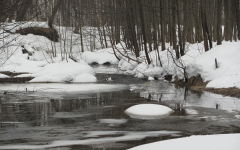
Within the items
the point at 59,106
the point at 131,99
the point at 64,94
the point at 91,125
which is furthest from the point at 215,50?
the point at 91,125

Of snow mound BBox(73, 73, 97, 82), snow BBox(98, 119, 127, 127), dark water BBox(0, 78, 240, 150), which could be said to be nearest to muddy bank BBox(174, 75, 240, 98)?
dark water BBox(0, 78, 240, 150)

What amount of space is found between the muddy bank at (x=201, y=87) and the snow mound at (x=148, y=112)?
157 inches

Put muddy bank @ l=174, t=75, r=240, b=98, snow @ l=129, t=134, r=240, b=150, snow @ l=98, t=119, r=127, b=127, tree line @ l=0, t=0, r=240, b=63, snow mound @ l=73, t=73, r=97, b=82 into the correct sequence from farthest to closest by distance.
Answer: snow mound @ l=73, t=73, r=97, b=82, tree line @ l=0, t=0, r=240, b=63, muddy bank @ l=174, t=75, r=240, b=98, snow @ l=98, t=119, r=127, b=127, snow @ l=129, t=134, r=240, b=150

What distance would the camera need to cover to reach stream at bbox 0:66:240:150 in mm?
6406

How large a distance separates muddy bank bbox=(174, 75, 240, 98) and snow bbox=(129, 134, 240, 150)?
6.56 meters

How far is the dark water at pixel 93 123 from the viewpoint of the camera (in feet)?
20.8

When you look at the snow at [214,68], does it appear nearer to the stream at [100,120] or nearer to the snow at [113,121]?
the stream at [100,120]

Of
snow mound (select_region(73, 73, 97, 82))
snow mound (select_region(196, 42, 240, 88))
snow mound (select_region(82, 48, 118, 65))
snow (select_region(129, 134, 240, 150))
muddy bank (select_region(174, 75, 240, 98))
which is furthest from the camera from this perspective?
snow mound (select_region(82, 48, 118, 65))

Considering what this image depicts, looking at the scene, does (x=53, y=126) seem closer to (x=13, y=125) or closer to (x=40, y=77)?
(x=13, y=125)

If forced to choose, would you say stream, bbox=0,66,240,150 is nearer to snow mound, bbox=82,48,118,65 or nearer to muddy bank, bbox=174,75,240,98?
muddy bank, bbox=174,75,240,98

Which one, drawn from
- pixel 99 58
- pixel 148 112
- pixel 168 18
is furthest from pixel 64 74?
pixel 99 58

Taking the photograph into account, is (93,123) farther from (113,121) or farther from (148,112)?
(148,112)

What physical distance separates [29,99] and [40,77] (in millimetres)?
6200

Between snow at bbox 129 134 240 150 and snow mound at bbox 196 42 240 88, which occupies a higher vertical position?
snow mound at bbox 196 42 240 88
